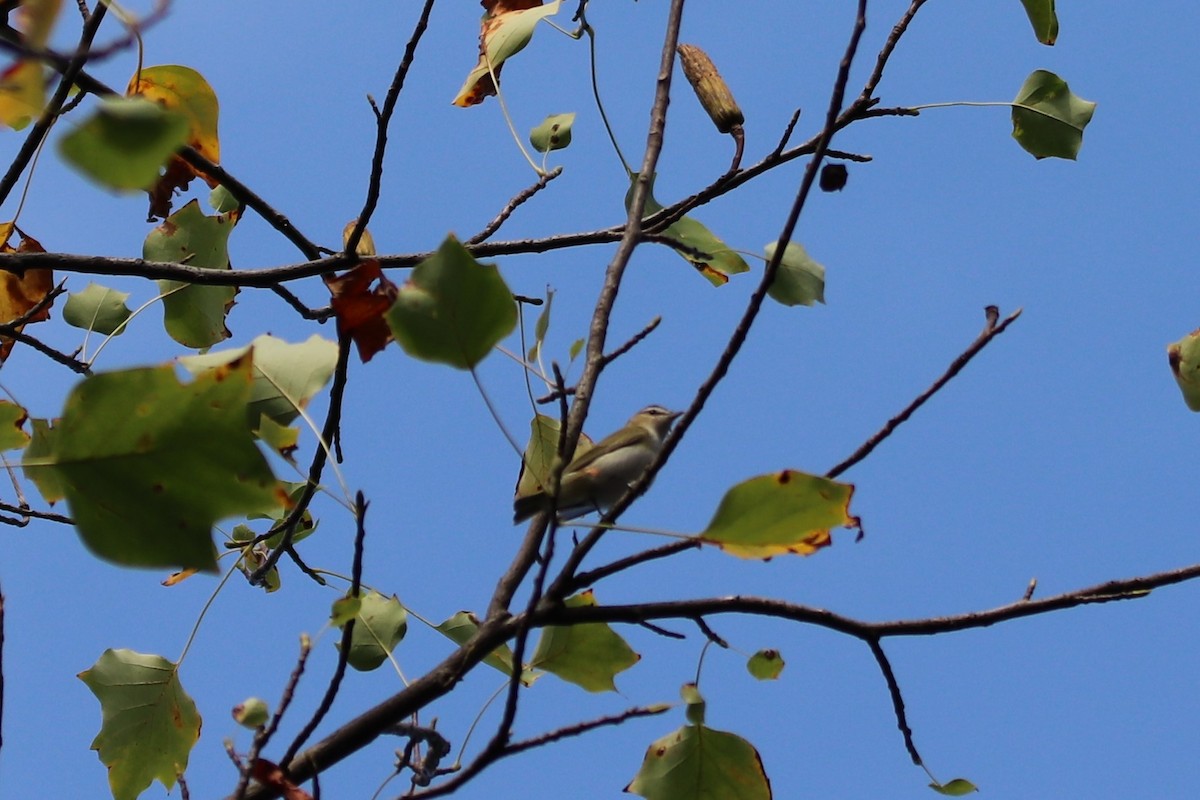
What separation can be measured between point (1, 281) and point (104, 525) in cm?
237

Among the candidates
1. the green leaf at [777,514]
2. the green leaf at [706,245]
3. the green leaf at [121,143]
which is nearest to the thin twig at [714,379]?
the green leaf at [777,514]

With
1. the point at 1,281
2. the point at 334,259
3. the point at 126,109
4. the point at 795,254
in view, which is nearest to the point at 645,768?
the point at 795,254

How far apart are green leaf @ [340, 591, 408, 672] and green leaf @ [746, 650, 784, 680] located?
92 cm

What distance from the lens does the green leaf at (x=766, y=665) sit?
183cm

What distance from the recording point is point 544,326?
1.95m

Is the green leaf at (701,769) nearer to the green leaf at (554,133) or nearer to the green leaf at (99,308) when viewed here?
the green leaf at (554,133)

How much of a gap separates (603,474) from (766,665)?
4.01ft

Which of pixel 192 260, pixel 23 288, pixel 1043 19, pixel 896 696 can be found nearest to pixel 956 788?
pixel 896 696

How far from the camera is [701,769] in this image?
2029mm

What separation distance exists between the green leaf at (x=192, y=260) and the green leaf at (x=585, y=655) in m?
1.81

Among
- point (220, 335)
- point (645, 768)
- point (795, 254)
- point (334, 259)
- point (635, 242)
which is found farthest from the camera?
point (220, 335)

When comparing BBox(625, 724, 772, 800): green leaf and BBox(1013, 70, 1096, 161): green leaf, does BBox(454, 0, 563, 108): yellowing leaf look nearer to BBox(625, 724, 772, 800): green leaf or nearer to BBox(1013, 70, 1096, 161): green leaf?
BBox(1013, 70, 1096, 161): green leaf

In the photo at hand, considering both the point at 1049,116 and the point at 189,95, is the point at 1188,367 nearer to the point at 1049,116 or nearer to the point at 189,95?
the point at 1049,116

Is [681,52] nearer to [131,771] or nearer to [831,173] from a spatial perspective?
[831,173]
